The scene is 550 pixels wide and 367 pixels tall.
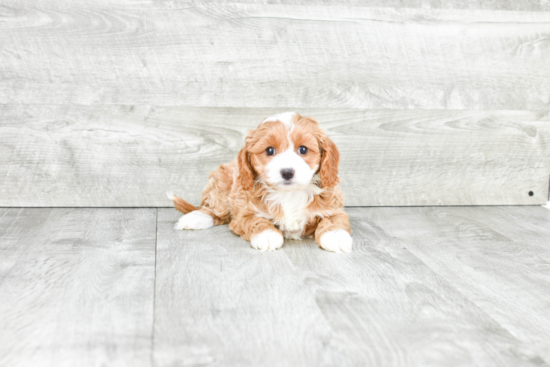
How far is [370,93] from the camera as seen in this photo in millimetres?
2604

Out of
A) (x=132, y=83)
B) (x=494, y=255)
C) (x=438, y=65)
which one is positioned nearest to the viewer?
(x=494, y=255)

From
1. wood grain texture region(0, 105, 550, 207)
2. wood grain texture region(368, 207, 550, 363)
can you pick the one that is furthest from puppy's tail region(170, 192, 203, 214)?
wood grain texture region(368, 207, 550, 363)

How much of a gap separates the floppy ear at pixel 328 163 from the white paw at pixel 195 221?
0.57 metres

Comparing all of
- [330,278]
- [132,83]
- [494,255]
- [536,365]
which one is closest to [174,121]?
[132,83]

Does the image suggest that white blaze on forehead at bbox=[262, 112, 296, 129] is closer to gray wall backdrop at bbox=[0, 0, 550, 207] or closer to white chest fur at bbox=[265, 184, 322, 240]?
white chest fur at bbox=[265, 184, 322, 240]

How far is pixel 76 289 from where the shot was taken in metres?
1.56

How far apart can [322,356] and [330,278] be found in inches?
19.0

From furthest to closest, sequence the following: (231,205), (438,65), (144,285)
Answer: (438,65) → (231,205) → (144,285)

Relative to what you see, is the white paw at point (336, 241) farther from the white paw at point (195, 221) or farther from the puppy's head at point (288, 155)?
the white paw at point (195, 221)

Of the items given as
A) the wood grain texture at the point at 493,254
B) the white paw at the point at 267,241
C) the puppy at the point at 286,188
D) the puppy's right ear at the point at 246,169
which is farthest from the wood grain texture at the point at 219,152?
the white paw at the point at 267,241

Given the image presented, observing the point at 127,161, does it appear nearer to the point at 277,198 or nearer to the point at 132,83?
the point at 132,83

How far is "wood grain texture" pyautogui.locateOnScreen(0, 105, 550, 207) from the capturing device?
8.11 feet

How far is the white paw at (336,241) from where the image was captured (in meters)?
1.93

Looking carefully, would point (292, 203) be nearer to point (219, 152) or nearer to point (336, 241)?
point (336, 241)
